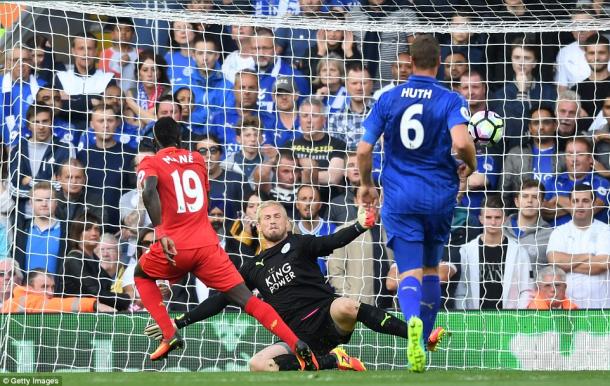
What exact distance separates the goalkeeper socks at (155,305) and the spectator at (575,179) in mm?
4831

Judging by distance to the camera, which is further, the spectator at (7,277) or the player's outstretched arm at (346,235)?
the spectator at (7,277)

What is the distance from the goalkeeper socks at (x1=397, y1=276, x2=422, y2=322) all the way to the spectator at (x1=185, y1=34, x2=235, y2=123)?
527 cm

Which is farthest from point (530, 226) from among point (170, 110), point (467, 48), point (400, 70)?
point (170, 110)

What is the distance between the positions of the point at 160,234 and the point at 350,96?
431 centimetres

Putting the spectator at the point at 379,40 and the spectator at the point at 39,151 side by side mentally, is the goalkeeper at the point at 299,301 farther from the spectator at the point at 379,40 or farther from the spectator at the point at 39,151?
the spectator at the point at 379,40

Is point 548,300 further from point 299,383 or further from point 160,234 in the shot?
point 299,383

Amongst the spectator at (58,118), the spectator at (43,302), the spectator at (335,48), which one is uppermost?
the spectator at (335,48)

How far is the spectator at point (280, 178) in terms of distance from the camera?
1257 centimetres

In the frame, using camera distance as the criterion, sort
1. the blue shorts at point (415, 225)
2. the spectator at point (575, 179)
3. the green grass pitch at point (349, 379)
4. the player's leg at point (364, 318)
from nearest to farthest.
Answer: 1. the green grass pitch at point (349, 379)
2. the blue shorts at point (415, 225)
3. the player's leg at point (364, 318)
4. the spectator at point (575, 179)

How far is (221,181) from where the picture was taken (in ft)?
41.2

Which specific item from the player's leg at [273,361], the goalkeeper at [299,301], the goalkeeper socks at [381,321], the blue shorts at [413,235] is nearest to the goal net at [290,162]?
the goalkeeper at [299,301]

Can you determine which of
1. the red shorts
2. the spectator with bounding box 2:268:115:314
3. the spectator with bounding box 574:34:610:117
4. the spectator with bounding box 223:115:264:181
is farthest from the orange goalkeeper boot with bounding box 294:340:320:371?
the spectator with bounding box 574:34:610:117

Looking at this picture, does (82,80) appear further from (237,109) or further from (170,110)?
(237,109)

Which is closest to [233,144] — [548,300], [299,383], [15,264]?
[15,264]
